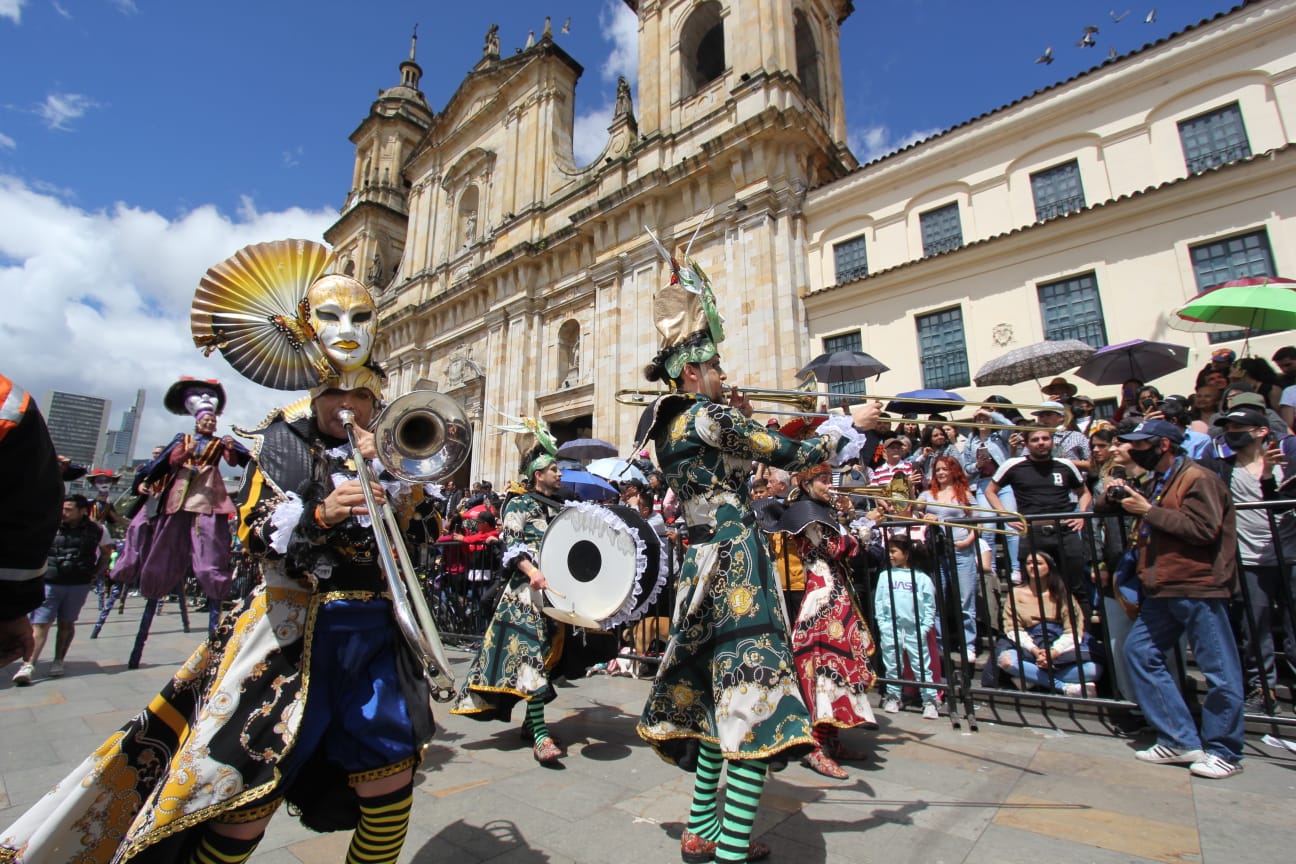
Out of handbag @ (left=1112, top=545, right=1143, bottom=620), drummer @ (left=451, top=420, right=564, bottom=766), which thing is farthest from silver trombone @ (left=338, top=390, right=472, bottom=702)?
handbag @ (left=1112, top=545, right=1143, bottom=620)

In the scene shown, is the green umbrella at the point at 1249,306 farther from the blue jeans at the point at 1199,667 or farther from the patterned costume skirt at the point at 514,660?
the patterned costume skirt at the point at 514,660

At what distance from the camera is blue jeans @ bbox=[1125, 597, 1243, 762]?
3.48 metres

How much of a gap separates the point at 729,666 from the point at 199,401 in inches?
213

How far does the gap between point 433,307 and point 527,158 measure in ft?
23.5

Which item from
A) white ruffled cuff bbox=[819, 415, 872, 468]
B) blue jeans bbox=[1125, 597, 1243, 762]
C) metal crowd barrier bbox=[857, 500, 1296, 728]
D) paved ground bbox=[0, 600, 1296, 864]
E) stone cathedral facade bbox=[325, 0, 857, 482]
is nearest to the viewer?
paved ground bbox=[0, 600, 1296, 864]

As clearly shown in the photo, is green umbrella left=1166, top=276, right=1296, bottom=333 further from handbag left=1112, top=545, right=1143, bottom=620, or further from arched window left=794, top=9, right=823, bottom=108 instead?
arched window left=794, top=9, right=823, bottom=108

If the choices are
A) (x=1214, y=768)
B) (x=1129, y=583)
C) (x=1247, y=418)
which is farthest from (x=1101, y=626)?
(x=1247, y=418)

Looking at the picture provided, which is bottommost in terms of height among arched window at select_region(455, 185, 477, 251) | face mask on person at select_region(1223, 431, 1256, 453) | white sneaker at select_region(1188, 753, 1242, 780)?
white sneaker at select_region(1188, 753, 1242, 780)

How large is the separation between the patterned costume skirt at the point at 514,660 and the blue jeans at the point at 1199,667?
12.1ft

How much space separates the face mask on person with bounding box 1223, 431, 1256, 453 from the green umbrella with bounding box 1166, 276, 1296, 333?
2780 millimetres

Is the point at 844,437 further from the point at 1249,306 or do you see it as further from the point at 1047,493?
the point at 1249,306

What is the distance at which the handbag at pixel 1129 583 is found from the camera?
4.20 metres

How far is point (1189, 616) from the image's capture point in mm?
3645

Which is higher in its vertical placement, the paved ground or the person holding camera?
the person holding camera
